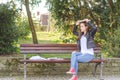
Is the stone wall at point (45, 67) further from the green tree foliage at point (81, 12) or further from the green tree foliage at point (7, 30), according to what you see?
the green tree foliage at point (81, 12)

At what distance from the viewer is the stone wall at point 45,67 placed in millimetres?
9430

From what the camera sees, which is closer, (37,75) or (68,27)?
(37,75)

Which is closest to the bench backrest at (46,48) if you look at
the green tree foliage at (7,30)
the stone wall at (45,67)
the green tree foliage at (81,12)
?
the stone wall at (45,67)

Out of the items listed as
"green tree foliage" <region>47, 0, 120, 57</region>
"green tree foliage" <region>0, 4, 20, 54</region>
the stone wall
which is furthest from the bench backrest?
"green tree foliage" <region>47, 0, 120, 57</region>

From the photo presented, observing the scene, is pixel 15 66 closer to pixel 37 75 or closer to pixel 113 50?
pixel 37 75

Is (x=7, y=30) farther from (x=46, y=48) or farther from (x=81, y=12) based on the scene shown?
(x=81, y=12)

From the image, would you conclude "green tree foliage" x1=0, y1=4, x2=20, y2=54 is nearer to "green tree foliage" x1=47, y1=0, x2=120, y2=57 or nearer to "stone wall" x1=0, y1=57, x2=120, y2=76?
"stone wall" x1=0, y1=57, x2=120, y2=76

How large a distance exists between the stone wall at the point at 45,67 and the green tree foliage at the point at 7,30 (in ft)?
2.91

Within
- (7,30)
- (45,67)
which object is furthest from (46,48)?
(7,30)

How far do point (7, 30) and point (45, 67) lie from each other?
5.68 ft

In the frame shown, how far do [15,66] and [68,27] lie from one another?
5505 mm

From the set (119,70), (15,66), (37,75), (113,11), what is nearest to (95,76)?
(119,70)

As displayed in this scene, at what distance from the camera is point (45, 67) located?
378 inches

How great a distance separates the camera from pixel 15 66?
31.0 ft
